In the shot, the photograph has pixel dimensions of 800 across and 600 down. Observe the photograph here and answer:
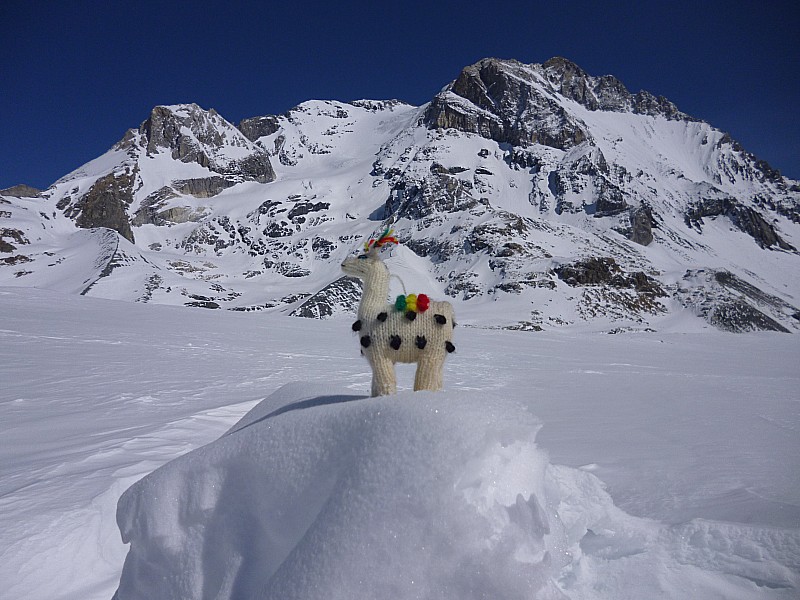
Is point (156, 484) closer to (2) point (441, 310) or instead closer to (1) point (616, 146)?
(2) point (441, 310)

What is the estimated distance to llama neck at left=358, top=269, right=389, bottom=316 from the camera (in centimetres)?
238

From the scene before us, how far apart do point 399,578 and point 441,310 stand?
4.13 ft

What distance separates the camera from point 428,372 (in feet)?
7.39

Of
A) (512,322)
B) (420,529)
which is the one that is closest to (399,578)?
(420,529)

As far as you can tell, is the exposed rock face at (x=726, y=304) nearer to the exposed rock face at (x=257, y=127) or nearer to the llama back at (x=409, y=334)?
the llama back at (x=409, y=334)

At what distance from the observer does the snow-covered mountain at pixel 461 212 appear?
54812 millimetres

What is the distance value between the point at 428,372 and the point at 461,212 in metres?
79.7

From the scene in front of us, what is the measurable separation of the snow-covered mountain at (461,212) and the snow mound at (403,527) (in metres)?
44.1

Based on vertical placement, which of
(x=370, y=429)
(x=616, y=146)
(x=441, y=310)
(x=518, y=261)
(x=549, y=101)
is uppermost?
(x=549, y=101)

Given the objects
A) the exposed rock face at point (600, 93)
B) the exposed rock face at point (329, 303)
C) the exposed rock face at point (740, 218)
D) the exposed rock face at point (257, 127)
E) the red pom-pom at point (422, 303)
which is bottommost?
the red pom-pom at point (422, 303)

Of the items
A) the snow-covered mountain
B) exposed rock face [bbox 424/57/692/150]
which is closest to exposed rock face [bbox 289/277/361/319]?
the snow-covered mountain

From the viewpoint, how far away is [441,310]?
2.31m

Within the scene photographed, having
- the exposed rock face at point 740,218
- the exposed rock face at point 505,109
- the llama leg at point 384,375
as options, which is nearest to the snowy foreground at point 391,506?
the llama leg at point 384,375

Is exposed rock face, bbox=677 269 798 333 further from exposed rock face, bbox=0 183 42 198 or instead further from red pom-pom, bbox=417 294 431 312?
exposed rock face, bbox=0 183 42 198
